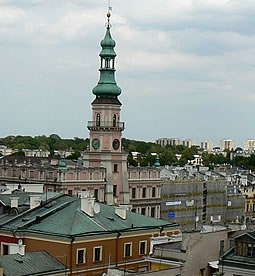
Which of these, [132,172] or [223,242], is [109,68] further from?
[223,242]

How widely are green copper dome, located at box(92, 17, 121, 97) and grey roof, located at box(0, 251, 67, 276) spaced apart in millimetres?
42850

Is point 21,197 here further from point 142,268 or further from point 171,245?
point 171,245

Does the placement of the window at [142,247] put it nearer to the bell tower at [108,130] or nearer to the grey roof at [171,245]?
the grey roof at [171,245]

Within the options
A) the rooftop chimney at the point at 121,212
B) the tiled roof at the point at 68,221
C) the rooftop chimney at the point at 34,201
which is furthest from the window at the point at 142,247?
the rooftop chimney at the point at 34,201

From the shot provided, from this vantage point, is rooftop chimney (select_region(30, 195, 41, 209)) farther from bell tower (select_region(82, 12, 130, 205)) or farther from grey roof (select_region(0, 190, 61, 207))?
bell tower (select_region(82, 12, 130, 205))

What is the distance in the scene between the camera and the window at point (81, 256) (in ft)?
150

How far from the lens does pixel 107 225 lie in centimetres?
4881

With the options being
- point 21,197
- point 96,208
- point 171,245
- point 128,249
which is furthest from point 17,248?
point 21,197

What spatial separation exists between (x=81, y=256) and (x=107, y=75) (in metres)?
42.8

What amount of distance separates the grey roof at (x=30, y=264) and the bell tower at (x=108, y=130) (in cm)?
4102

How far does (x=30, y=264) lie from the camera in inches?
1612

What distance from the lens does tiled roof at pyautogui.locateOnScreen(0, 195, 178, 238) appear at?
153ft

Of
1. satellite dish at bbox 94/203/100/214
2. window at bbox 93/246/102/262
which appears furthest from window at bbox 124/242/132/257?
satellite dish at bbox 94/203/100/214

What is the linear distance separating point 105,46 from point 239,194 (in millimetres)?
39609
